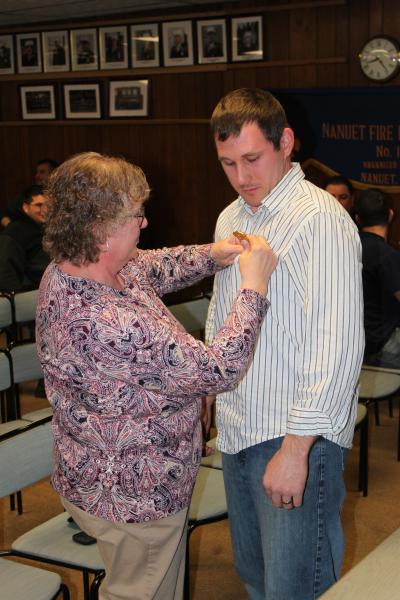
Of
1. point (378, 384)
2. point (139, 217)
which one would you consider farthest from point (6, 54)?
point (139, 217)

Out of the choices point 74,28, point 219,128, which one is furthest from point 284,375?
point 74,28

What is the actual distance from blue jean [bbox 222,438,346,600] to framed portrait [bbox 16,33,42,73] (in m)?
6.92

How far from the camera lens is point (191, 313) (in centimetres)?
443

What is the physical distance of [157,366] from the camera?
1.69 metres

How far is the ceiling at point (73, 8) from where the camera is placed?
6523 millimetres

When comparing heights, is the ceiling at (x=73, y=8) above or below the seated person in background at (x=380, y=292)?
above

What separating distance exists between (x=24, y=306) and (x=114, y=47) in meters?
3.55

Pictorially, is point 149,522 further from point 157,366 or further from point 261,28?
point 261,28

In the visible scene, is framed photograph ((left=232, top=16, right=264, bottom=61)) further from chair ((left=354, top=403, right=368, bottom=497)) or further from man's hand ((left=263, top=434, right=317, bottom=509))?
man's hand ((left=263, top=434, right=317, bottom=509))

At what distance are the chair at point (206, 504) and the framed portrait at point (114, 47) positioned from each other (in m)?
5.28

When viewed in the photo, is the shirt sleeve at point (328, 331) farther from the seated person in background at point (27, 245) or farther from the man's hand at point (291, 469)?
the seated person in background at point (27, 245)

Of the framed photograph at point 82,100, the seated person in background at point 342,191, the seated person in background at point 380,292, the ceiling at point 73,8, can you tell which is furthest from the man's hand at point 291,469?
the framed photograph at point 82,100

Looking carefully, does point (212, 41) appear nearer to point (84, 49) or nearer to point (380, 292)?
point (84, 49)

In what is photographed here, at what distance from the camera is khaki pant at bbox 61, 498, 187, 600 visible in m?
1.85
